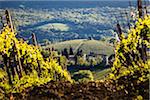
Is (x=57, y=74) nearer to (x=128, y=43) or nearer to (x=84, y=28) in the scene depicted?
(x=128, y=43)

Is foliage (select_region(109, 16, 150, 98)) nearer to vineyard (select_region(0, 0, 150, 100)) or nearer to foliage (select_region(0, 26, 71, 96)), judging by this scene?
vineyard (select_region(0, 0, 150, 100))

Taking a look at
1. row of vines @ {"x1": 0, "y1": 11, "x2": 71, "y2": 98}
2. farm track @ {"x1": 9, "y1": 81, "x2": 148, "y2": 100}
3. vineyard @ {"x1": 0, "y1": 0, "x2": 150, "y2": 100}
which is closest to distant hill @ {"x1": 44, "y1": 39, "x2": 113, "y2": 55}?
row of vines @ {"x1": 0, "y1": 11, "x2": 71, "y2": 98}

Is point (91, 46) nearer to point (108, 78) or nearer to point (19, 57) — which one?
point (19, 57)

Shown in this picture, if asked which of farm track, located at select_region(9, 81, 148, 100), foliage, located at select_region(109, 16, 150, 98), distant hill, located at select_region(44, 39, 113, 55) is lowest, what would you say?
distant hill, located at select_region(44, 39, 113, 55)

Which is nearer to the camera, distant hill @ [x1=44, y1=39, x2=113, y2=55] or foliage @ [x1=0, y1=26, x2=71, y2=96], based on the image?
foliage @ [x1=0, y1=26, x2=71, y2=96]

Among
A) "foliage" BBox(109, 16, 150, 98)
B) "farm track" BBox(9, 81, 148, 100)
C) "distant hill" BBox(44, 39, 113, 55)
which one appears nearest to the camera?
"foliage" BBox(109, 16, 150, 98)

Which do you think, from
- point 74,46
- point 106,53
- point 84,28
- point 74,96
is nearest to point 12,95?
point 74,96

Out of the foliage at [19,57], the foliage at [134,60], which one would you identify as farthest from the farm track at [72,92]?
the foliage at [19,57]

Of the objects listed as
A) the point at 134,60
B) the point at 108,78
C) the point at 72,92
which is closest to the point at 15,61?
the point at 72,92

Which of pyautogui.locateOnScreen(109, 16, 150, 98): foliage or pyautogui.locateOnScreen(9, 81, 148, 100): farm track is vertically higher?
pyautogui.locateOnScreen(109, 16, 150, 98): foliage
